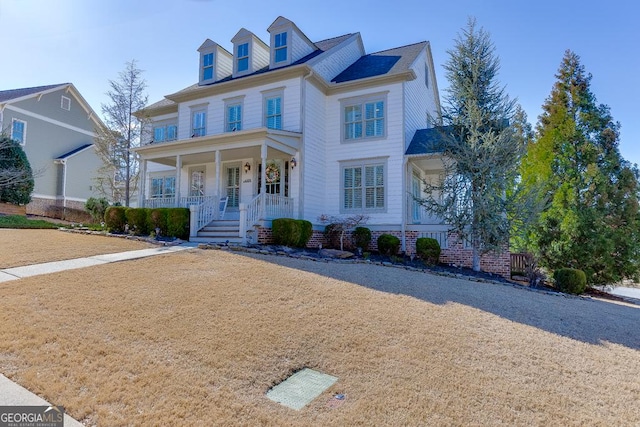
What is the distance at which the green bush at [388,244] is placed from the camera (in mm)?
12719

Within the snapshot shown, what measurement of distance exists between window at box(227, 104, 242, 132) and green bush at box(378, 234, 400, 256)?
23.7ft

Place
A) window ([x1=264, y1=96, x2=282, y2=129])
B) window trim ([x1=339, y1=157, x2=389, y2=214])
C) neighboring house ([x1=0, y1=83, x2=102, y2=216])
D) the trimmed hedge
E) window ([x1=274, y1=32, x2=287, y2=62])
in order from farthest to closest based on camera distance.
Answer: neighboring house ([x1=0, y1=83, x2=102, y2=216]), window ([x1=274, y1=32, x2=287, y2=62]), window ([x1=264, y1=96, x2=282, y2=129]), window trim ([x1=339, y1=157, x2=389, y2=214]), the trimmed hedge

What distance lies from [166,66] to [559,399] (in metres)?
14.0

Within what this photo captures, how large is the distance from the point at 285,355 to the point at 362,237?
29.8 ft

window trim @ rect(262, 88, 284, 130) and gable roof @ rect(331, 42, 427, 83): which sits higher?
gable roof @ rect(331, 42, 427, 83)

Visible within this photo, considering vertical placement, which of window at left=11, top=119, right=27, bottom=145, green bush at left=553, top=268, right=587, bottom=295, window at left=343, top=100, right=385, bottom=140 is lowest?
green bush at left=553, top=268, right=587, bottom=295

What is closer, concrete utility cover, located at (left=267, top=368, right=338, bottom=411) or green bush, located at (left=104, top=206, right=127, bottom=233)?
concrete utility cover, located at (left=267, top=368, right=338, bottom=411)

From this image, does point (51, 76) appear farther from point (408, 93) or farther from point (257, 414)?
point (257, 414)

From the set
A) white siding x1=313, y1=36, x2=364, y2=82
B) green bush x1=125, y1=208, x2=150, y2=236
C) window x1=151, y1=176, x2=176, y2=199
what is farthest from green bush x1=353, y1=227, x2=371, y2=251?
window x1=151, y1=176, x2=176, y2=199

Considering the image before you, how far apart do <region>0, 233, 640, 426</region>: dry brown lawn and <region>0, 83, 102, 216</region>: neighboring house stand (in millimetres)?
21540

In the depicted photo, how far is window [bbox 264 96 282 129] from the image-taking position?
14.3 meters

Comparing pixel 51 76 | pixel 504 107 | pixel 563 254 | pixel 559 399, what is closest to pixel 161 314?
pixel 559 399

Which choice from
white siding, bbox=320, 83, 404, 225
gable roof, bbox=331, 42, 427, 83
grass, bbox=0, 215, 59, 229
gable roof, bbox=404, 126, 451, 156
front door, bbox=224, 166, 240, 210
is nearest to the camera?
gable roof, bbox=404, 126, 451, 156

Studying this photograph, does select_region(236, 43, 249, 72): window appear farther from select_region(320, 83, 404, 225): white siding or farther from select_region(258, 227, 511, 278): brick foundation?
select_region(258, 227, 511, 278): brick foundation
